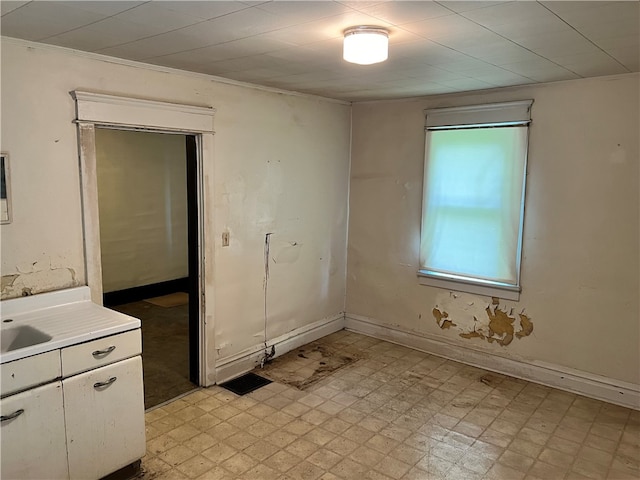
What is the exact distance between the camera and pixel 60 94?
261 cm

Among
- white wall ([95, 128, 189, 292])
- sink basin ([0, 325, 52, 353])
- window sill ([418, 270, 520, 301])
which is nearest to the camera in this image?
sink basin ([0, 325, 52, 353])

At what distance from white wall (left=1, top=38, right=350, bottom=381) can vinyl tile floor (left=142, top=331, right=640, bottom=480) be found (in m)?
0.67

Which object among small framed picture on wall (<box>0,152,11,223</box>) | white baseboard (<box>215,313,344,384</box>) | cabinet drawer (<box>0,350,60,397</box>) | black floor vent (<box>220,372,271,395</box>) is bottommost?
black floor vent (<box>220,372,271,395</box>)

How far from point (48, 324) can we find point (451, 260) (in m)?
3.06

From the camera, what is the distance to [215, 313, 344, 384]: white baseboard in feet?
12.2

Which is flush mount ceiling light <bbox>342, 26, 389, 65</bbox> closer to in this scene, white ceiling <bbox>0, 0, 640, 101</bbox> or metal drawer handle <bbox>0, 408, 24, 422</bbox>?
white ceiling <bbox>0, 0, 640, 101</bbox>

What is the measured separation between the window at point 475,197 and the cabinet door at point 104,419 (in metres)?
2.71

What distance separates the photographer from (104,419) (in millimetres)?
2369

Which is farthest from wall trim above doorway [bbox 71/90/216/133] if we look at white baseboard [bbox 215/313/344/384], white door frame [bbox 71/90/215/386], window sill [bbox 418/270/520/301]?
window sill [bbox 418/270/520/301]

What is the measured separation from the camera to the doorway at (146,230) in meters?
5.30

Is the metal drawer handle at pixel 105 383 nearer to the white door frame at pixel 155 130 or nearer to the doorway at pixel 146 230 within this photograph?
the white door frame at pixel 155 130

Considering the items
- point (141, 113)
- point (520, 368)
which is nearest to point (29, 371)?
point (141, 113)

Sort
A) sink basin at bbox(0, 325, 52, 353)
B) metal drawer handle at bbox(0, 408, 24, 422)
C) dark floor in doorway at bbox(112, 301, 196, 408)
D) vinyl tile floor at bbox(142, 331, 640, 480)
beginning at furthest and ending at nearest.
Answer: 1. dark floor in doorway at bbox(112, 301, 196, 408)
2. vinyl tile floor at bbox(142, 331, 640, 480)
3. sink basin at bbox(0, 325, 52, 353)
4. metal drawer handle at bbox(0, 408, 24, 422)

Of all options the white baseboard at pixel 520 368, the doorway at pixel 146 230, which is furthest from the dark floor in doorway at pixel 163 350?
the white baseboard at pixel 520 368
